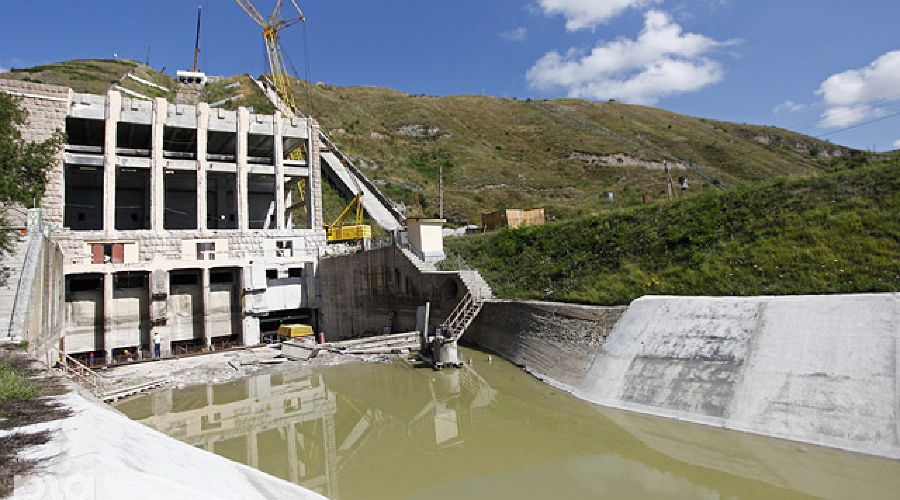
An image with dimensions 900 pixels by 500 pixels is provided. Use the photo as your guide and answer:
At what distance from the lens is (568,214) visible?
46.4 meters

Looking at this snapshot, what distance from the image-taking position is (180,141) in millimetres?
38656

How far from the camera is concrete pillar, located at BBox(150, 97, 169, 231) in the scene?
104 feet

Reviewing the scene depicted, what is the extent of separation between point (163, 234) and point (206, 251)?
2728mm

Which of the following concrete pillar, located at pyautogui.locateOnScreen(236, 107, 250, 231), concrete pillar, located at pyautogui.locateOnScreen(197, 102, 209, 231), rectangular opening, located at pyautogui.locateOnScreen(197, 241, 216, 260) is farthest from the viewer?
concrete pillar, located at pyautogui.locateOnScreen(236, 107, 250, 231)

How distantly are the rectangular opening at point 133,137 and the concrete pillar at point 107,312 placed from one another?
8.76 metres

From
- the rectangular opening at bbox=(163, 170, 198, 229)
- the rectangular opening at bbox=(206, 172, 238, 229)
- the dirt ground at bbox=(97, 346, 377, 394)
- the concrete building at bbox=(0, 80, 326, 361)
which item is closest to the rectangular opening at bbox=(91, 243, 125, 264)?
the concrete building at bbox=(0, 80, 326, 361)

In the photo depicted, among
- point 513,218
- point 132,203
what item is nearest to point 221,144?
point 132,203

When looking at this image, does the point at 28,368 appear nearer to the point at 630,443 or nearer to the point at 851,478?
the point at 630,443

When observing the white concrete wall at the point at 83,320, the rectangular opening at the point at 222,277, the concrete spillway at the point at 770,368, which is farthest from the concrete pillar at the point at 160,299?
the concrete spillway at the point at 770,368

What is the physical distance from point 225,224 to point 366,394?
28.7 meters

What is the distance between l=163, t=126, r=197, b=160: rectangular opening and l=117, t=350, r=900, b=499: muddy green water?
21547 millimetres

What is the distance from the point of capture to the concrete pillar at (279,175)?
115ft

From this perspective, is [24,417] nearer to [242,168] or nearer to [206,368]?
[206,368]

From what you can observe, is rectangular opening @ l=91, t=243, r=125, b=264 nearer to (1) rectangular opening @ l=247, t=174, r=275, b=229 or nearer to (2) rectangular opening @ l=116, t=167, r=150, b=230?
(2) rectangular opening @ l=116, t=167, r=150, b=230
